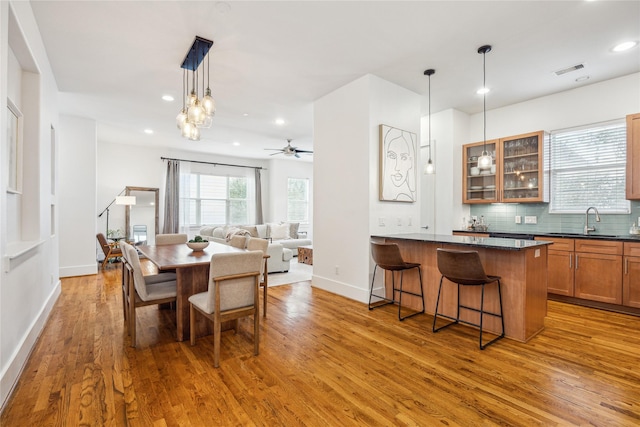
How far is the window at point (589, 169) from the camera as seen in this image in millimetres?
4105

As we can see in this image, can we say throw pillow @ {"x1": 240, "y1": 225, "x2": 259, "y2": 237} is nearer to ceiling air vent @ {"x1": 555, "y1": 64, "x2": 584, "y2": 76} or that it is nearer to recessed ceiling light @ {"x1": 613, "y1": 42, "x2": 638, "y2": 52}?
ceiling air vent @ {"x1": 555, "y1": 64, "x2": 584, "y2": 76}

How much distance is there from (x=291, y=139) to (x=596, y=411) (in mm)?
6948

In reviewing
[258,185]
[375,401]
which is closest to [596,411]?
[375,401]

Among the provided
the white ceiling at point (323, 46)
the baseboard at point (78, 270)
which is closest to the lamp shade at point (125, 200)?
the baseboard at point (78, 270)

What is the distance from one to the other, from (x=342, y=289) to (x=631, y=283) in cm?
338

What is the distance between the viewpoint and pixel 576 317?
3.54 metres

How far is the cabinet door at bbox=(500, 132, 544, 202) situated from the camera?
459 cm

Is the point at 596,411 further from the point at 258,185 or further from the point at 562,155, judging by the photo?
the point at 258,185

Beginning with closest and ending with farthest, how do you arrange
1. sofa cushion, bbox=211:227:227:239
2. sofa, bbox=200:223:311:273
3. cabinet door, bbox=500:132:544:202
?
cabinet door, bbox=500:132:544:202
sofa, bbox=200:223:311:273
sofa cushion, bbox=211:227:227:239

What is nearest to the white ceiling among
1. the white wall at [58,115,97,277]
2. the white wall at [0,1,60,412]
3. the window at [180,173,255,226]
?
the white wall at [0,1,60,412]

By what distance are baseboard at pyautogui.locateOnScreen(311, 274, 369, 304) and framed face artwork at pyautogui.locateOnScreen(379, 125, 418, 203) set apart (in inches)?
50.2

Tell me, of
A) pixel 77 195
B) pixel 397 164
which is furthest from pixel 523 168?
pixel 77 195

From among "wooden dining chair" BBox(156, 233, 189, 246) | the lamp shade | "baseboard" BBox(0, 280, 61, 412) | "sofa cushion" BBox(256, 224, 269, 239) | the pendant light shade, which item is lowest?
"baseboard" BBox(0, 280, 61, 412)

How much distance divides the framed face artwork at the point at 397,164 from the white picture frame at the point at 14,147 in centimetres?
370
